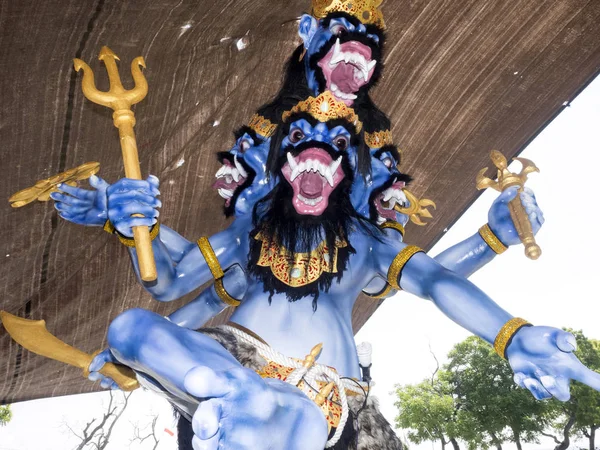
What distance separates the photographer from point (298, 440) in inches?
44.0

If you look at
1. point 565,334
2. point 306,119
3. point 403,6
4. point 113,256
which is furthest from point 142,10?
point 565,334

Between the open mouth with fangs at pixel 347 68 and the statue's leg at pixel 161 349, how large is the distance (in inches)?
30.6

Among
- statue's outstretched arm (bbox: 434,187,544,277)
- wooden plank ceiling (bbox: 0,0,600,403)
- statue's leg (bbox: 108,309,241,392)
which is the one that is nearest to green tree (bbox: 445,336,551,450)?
wooden plank ceiling (bbox: 0,0,600,403)

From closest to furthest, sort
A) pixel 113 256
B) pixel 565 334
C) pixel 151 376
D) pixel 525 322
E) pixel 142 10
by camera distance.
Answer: pixel 151 376, pixel 565 334, pixel 525 322, pixel 142 10, pixel 113 256

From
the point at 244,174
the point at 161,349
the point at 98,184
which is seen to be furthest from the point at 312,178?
the point at 161,349

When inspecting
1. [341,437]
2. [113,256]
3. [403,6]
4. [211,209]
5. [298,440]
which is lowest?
[113,256]

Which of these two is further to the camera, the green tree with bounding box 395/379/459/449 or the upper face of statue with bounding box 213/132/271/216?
the green tree with bounding box 395/379/459/449

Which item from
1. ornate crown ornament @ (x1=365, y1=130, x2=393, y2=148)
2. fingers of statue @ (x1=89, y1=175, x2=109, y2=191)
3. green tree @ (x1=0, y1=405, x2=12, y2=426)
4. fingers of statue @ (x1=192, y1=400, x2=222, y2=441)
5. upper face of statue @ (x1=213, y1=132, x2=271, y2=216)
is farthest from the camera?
green tree @ (x1=0, y1=405, x2=12, y2=426)

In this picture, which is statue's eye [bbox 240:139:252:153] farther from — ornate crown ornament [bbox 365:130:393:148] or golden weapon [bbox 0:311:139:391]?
golden weapon [bbox 0:311:139:391]

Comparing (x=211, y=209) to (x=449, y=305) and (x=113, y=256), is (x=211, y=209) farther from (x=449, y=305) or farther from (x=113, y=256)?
(x=449, y=305)

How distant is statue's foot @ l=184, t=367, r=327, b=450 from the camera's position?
0.99 meters

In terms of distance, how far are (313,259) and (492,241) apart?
48 cm

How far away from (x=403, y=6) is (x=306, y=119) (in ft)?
2.23

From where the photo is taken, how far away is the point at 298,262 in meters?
1.54
